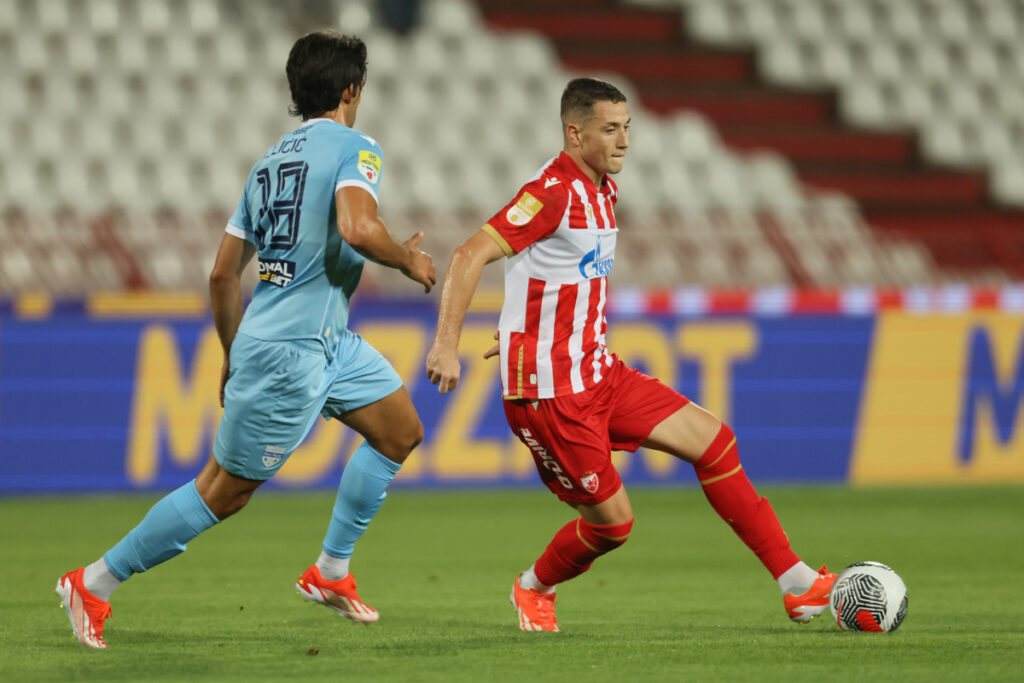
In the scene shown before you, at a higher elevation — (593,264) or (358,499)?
(593,264)

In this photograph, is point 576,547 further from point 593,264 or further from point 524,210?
point 524,210

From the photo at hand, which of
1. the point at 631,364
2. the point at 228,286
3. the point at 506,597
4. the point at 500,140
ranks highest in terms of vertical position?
the point at 500,140

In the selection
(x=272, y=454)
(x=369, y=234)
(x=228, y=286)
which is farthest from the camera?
(x=228, y=286)

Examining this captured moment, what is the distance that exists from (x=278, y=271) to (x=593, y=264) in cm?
106

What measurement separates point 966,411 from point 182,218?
238 inches

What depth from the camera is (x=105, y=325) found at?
10.0 m

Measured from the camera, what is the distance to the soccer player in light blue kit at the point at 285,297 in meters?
4.66

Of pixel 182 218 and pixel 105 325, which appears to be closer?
pixel 105 325

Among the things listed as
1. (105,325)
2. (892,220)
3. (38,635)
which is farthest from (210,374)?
(892,220)

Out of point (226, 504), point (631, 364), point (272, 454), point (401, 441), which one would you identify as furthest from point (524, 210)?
point (631, 364)

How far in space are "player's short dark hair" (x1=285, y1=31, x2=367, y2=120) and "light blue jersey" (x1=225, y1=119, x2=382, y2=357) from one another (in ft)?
0.26

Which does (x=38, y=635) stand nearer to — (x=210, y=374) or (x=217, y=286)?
(x=217, y=286)

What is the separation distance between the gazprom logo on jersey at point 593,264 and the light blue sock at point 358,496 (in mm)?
960

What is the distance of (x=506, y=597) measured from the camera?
6160mm
